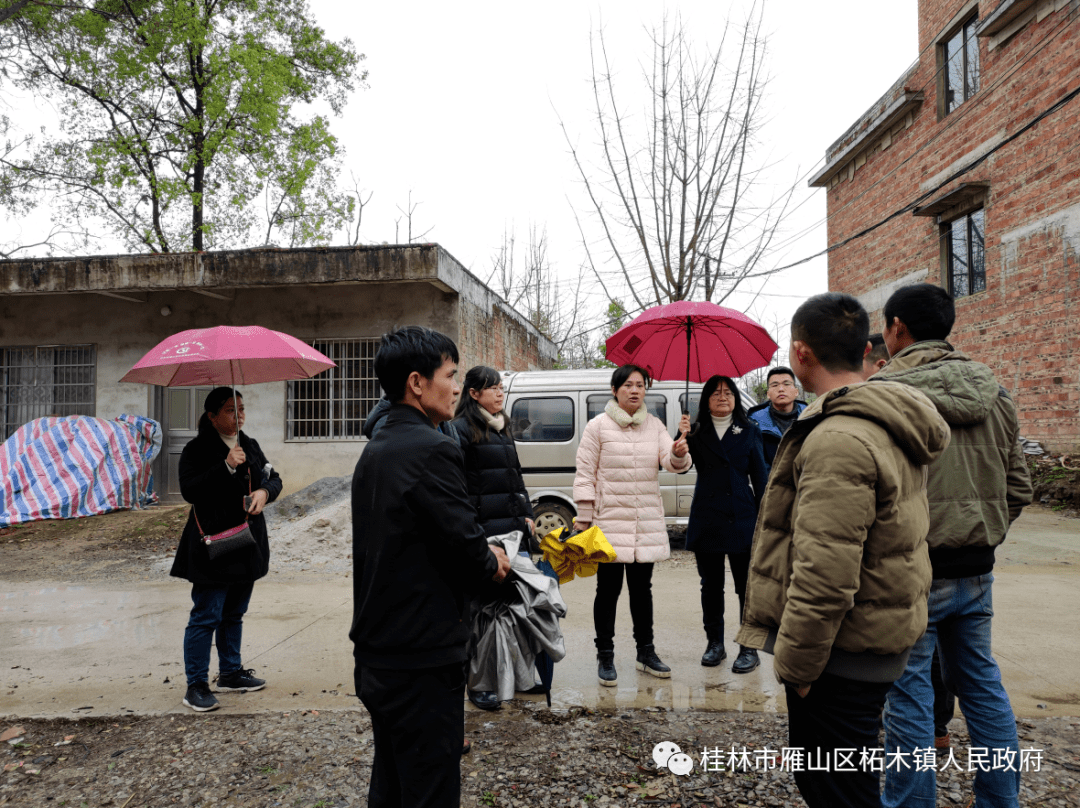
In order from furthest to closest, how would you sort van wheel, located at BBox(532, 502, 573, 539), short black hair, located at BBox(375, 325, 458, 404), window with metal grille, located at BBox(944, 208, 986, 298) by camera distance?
window with metal grille, located at BBox(944, 208, 986, 298) < van wheel, located at BBox(532, 502, 573, 539) < short black hair, located at BBox(375, 325, 458, 404)

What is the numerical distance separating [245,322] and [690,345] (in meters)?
8.61

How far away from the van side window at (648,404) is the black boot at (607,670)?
387 cm

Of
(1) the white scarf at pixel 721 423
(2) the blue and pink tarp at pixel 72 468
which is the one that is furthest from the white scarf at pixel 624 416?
(2) the blue and pink tarp at pixel 72 468

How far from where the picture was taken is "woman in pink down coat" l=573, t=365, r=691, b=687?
400 cm

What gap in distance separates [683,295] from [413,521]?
30.0 ft

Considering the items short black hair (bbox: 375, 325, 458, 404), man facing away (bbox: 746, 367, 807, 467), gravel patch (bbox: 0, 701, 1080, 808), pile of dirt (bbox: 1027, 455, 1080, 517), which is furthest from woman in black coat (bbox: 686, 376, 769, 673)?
pile of dirt (bbox: 1027, 455, 1080, 517)

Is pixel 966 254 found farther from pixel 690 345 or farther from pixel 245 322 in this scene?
pixel 245 322

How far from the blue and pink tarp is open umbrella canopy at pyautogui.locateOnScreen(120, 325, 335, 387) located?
7241 mm

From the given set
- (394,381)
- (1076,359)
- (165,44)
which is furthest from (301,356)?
(165,44)

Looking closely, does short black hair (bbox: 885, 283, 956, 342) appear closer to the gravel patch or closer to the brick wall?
the gravel patch

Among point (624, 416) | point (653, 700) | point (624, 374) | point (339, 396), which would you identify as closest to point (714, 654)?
point (653, 700)

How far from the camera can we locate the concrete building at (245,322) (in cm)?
992

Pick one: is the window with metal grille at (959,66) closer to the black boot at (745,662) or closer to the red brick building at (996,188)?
the red brick building at (996,188)

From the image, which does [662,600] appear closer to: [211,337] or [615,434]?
[615,434]
